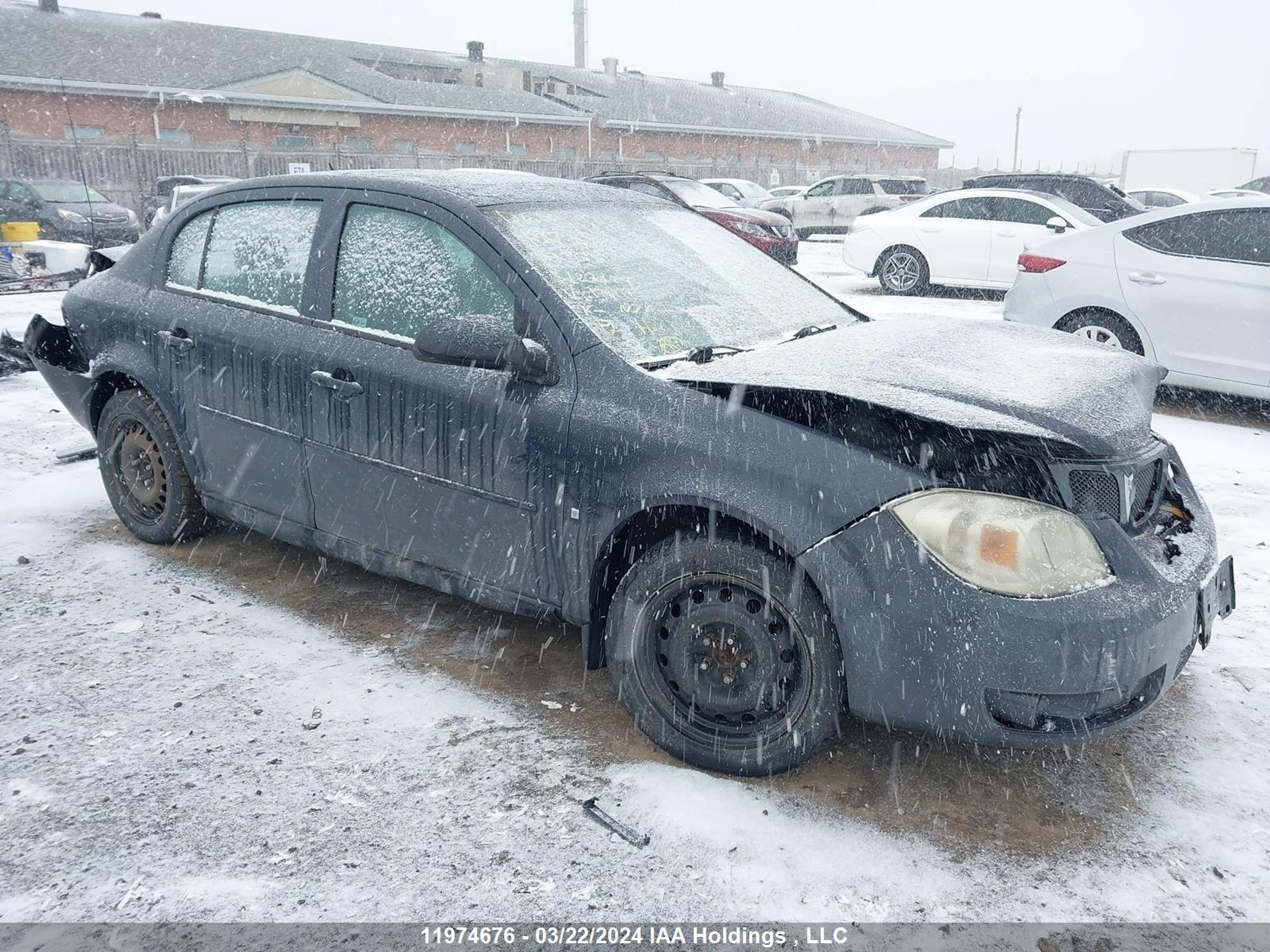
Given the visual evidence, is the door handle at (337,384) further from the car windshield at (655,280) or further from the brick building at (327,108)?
the brick building at (327,108)

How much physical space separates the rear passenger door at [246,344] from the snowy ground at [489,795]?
52 centimetres

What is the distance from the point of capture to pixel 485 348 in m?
2.82

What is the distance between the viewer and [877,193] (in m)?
24.1

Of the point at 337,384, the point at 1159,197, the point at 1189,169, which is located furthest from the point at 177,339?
the point at 1189,169

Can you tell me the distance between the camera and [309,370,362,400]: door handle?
3342mm

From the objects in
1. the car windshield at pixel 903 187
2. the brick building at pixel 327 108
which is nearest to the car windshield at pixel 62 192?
the brick building at pixel 327 108

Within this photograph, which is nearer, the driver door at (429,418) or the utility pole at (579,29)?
the driver door at (429,418)

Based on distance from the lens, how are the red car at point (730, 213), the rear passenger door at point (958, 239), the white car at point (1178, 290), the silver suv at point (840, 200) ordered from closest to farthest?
the white car at point (1178, 290)
the rear passenger door at point (958, 239)
the red car at point (730, 213)
the silver suv at point (840, 200)

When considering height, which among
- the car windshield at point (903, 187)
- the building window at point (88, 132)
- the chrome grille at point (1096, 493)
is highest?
the building window at point (88, 132)

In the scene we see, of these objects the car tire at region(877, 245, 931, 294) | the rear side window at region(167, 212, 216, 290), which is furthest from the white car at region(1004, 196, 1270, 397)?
the rear side window at region(167, 212, 216, 290)

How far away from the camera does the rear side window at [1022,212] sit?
39.2ft

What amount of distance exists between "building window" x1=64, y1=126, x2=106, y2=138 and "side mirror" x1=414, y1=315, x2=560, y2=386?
2847 cm

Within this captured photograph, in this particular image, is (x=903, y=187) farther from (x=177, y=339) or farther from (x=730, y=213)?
(x=177, y=339)

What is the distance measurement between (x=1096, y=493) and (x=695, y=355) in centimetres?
119
